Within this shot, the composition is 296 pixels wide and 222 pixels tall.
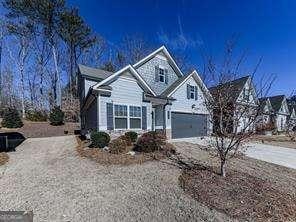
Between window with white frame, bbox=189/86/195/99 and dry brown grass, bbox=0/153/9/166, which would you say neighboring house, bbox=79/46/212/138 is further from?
dry brown grass, bbox=0/153/9/166

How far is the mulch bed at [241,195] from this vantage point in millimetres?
5789

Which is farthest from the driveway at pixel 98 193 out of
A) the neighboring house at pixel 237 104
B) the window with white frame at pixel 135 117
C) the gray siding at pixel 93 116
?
the window with white frame at pixel 135 117

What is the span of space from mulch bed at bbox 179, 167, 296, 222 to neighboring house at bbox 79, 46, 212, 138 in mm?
4881

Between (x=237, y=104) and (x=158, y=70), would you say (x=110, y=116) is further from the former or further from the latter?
(x=237, y=104)

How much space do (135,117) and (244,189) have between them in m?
10.6

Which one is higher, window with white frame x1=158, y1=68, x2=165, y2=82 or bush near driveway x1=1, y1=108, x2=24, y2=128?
window with white frame x1=158, y1=68, x2=165, y2=82

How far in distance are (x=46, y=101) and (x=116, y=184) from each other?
108 ft

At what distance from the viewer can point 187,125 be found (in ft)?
71.2

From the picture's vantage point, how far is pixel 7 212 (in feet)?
18.0

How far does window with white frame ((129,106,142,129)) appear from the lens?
16739mm

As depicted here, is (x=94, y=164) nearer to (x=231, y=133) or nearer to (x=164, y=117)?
→ (x=231, y=133)

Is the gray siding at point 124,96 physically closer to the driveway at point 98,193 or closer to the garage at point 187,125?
the garage at point 187,125

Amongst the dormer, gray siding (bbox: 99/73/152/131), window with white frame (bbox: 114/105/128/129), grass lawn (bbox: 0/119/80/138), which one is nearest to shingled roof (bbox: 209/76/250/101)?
gray siding (bbox: 99/73/152/131)

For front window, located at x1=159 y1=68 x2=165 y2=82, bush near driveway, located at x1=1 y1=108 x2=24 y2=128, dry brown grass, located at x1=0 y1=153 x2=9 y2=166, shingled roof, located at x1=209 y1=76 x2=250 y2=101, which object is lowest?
dry brown grass, located at x1=0 y1=153 x2=9 y2=166
